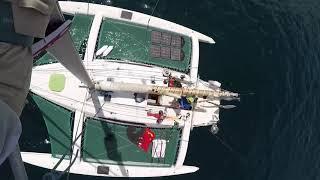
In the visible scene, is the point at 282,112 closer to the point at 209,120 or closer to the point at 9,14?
the point at 209,120

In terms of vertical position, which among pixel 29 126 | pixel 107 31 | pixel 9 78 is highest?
pixel 107 31

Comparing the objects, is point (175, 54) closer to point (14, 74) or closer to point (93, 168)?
point (93, 168)

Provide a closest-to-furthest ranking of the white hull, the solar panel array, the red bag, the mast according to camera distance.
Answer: the mast, the white hull, the red bag, the solar panel array

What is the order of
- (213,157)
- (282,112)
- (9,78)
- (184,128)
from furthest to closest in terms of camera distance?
(282,112)
(213,157)
(184,128)
(9,78)

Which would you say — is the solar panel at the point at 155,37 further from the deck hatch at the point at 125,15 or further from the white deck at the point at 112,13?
the deck hatch at the point at 125,15

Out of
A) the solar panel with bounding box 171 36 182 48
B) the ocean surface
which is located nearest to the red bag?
the ocean surface

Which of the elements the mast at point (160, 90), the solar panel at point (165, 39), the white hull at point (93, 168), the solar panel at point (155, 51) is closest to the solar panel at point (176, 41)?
the solar panel at point (165, 39)

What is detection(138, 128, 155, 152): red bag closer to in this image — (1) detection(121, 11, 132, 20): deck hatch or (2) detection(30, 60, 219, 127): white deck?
(2) detection(30, 60, 219, 127): white deck

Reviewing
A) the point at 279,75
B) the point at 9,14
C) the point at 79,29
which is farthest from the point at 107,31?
the point at 9,14
